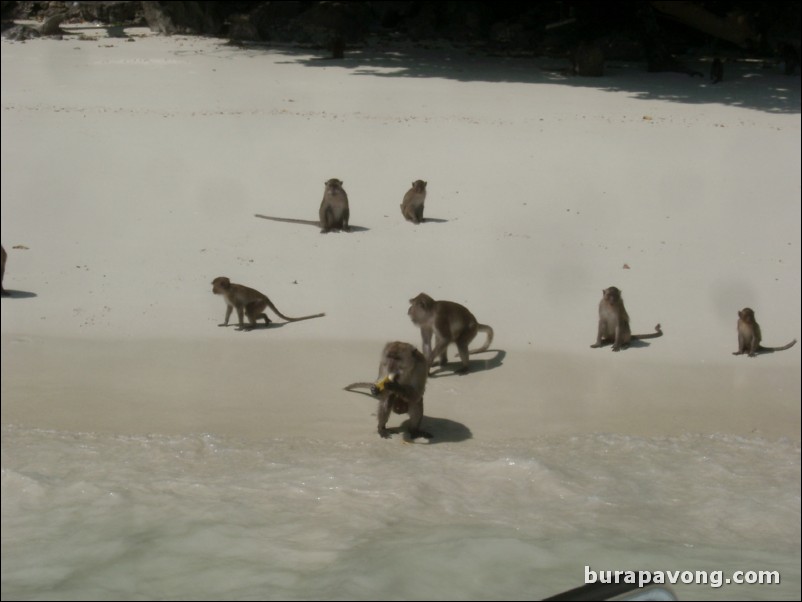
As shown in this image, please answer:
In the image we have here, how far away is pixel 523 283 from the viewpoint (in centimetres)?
1119

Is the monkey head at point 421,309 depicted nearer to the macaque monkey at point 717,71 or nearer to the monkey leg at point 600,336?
the monkey leg at point 600,336

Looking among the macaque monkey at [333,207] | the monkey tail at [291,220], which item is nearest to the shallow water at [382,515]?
the macaque monkey at [333,207]

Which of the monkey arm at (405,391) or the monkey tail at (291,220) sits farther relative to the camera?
the monkey tail at (291,220)

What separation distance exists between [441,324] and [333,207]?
3.54 m

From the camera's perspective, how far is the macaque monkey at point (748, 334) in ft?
31.4

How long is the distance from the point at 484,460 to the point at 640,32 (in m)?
18.2

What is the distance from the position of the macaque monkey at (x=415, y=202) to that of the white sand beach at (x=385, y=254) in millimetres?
163

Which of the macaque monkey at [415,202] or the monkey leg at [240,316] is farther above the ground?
the macaque monkey at [415,202]

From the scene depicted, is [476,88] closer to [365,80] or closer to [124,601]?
[365,80]

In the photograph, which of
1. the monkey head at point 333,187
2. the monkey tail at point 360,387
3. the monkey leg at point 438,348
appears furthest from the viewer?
the monkey head at point 333,187

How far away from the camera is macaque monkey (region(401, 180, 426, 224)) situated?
41.8 ft

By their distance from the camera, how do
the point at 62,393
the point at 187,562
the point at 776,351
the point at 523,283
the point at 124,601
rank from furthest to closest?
the point at 523,283 < the point at 776,351 < the point at 62,393 < the point at 187,562 < the point at 124,601

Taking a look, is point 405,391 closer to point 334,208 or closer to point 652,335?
point 652,335

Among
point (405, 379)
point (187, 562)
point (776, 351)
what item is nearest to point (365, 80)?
point (776, 351)
